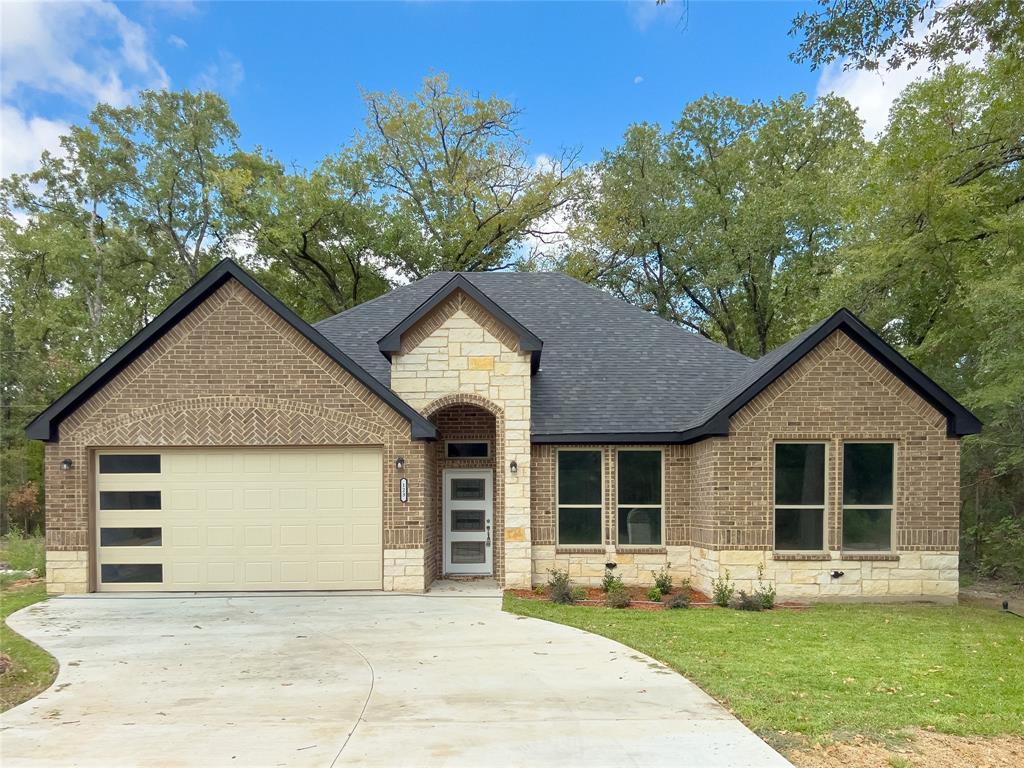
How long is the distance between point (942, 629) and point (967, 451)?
911cm

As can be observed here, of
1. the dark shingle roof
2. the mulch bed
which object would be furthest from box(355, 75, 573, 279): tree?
the mulch bed

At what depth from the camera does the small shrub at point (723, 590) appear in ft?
37.0

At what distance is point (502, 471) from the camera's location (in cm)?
1260

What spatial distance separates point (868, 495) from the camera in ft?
38.9

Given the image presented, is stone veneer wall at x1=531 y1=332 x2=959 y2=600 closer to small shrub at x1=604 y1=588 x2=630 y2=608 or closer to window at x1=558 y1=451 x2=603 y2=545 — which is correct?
small shrub at x1=604 y1=588 x2=630 y2=608

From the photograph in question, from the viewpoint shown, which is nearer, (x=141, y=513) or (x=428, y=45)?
(x=141, y=513)

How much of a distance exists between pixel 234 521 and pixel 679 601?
314 inches

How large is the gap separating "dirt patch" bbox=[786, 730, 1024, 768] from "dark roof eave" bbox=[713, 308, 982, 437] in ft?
21.6

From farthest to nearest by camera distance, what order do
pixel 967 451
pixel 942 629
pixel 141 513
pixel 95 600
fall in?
pixel 967 451
pixel 141 513
pixel 95 600
pixel 942 629

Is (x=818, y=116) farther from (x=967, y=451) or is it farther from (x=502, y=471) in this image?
(x=502, y=471)

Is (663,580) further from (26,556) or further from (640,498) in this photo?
(26,556)

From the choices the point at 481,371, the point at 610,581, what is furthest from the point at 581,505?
the point at 481,371

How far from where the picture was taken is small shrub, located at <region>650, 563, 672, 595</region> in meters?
12.1

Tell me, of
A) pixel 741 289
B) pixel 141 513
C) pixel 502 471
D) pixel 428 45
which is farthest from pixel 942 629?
pixel 428 45
